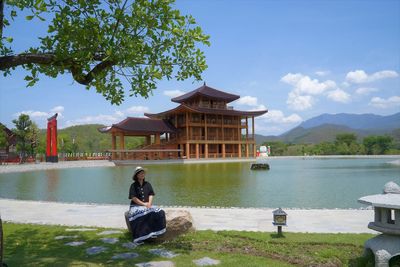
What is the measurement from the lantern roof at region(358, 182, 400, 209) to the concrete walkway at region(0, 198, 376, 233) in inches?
96.0

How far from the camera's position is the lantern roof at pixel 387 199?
4188 mm

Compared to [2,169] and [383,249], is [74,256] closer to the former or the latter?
[383,249]

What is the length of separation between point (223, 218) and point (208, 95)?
42661mm

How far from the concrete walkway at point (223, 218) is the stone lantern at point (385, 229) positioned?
8.40ft

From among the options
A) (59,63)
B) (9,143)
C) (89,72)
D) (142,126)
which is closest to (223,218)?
(89,72)

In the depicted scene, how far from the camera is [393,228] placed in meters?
4.29

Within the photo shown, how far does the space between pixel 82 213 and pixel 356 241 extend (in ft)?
21.1

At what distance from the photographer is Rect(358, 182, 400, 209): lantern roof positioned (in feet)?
13.7

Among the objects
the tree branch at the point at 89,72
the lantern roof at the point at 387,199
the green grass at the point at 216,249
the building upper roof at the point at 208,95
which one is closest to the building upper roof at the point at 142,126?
the building upper roof at the point at 208,95

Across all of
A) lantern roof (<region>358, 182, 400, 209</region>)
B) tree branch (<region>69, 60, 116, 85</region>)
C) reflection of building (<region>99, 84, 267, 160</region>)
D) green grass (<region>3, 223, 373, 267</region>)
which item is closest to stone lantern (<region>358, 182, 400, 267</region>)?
lantern roof (<region>358, 182, 400, 209</region>)

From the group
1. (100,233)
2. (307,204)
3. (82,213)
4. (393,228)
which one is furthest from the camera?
(307,204)

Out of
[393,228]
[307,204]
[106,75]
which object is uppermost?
[106,75]

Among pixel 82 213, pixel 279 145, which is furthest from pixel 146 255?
pixel 279 145

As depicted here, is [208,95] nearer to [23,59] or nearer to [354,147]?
[354,147]
